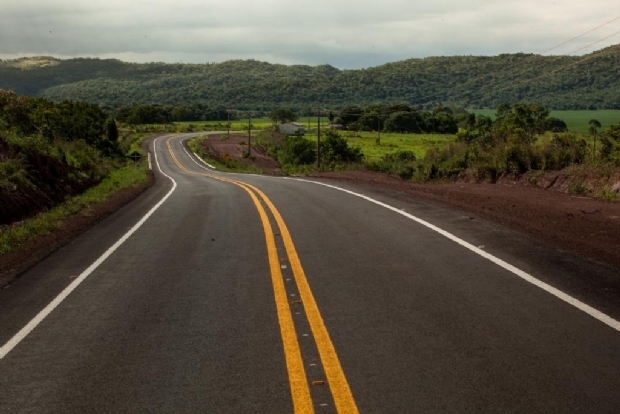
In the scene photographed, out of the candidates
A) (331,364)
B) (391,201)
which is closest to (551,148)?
(391,201)

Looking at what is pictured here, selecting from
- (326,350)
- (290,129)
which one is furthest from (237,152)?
(326,350)

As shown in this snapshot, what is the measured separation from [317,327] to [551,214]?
32.1 feet

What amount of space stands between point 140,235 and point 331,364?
9018 millimetres

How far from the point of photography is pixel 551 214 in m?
15.4

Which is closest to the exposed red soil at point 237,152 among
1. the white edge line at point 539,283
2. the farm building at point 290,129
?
the farm building at point 290,129

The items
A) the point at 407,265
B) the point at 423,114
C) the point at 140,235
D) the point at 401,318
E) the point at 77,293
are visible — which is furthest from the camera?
the point at 423,114

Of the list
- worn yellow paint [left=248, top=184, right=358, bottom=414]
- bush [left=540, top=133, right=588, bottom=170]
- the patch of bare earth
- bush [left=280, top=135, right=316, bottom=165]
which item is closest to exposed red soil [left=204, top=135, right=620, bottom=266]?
the patch of bare earth

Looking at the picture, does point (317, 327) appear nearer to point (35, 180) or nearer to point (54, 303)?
point (54, 303)

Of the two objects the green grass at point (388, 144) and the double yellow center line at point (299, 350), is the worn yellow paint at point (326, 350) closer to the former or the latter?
the double yellow center line at point (299, 350)

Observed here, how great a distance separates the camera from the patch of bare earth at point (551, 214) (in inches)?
454

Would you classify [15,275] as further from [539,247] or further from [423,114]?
[423,114]

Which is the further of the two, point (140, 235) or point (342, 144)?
point (342, 144)

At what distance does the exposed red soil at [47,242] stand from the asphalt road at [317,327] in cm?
33

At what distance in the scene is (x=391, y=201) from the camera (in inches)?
762
